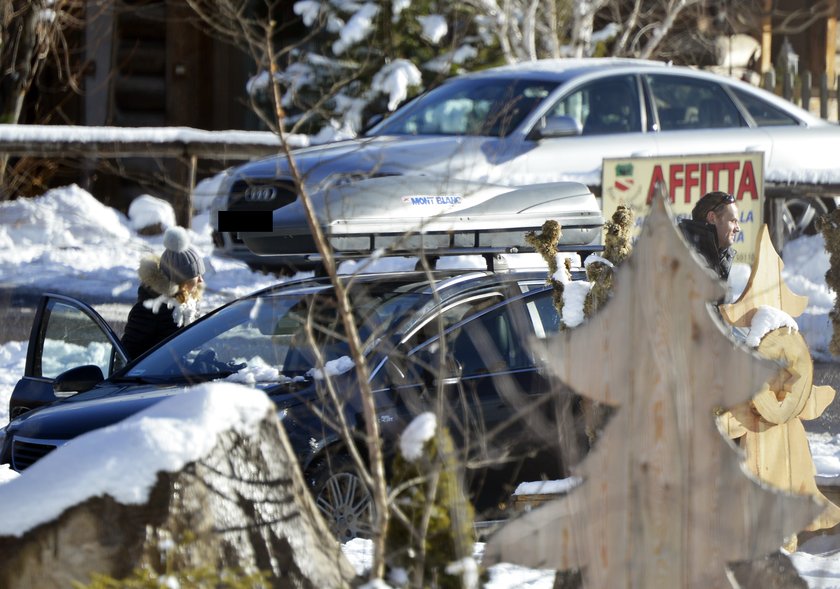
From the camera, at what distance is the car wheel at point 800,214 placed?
1172 cm

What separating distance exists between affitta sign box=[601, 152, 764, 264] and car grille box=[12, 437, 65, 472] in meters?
5.36

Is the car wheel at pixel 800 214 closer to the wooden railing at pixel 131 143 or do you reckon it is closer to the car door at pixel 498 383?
the wooden railing at pixel 131 143

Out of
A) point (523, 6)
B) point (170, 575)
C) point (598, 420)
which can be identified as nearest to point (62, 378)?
point (598, 420)

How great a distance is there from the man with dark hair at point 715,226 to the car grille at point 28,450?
3096 millimetres

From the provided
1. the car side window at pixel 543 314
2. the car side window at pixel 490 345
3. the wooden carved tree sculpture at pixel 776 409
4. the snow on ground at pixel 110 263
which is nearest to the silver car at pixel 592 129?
the snow on ground at pixel 110 263

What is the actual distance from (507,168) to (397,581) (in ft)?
23.2

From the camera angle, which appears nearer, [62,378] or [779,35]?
[62,378]

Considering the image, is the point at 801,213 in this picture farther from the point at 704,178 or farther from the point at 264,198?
the point at 264,198

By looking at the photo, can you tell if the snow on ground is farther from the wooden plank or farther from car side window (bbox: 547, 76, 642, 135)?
the wooden plank

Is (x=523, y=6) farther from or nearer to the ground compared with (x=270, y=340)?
farther from the ground

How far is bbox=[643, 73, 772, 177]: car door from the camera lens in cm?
1102

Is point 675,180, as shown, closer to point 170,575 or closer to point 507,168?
point 507,168

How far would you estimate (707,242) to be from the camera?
22.1 feet

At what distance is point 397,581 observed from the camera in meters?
3.30
